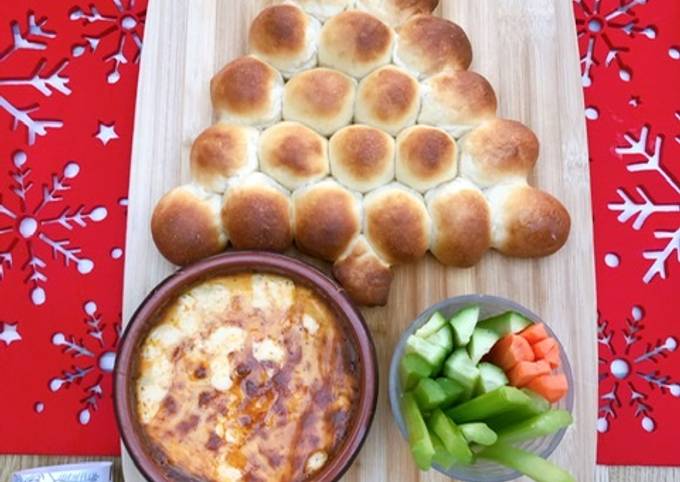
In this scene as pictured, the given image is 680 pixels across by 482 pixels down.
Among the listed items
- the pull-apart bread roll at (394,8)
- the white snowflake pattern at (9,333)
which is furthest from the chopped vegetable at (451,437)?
the white snowflake pattern at (9,333)

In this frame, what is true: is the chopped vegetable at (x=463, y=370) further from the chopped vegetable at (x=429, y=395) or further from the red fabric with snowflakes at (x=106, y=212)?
the red fabric with snowflakes at (x=106, y=212)

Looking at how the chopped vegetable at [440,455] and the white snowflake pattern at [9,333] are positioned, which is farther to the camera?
the white snowflake pattern at [9,333]

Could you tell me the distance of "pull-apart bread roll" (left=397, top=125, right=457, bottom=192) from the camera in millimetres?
1705

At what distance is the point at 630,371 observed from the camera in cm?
186

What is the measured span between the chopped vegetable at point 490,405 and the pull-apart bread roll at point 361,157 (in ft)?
1.77

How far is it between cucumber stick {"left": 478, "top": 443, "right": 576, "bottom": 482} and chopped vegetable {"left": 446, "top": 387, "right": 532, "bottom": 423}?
0.07 metres

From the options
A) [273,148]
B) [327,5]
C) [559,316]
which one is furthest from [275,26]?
[559,316]

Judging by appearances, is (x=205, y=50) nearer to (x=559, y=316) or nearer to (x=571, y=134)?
(x=571, y=134)

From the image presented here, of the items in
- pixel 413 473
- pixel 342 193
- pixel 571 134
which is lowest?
pixel 413 473

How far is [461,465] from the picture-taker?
1.56 meters

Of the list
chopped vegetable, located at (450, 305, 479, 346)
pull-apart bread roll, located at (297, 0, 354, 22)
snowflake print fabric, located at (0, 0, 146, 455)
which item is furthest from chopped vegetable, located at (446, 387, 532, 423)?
pull-apart bread roll, located at (297, 0, 354, 22)

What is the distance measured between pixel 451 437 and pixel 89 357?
3.05ft

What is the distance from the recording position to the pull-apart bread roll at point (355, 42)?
175cm

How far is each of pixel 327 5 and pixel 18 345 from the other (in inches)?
43.9
